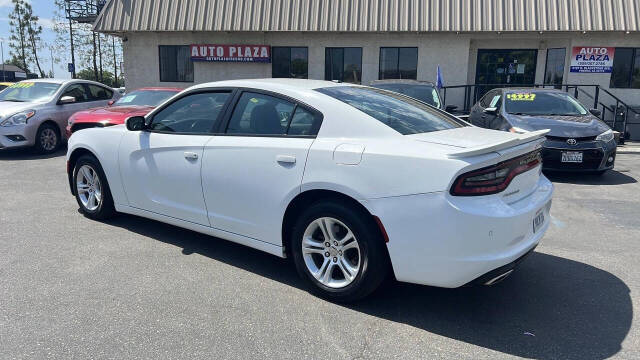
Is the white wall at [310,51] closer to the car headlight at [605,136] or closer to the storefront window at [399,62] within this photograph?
the storefront window at [399,62]

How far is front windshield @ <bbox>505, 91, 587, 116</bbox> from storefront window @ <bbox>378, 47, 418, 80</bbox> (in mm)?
7459

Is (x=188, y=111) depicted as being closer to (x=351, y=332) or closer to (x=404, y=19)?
(x=351, y=332)

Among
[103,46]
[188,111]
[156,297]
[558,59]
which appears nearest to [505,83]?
[558,59]

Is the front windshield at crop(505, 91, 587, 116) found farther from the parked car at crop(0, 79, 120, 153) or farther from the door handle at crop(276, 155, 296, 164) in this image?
the parked car at crop(0, 79, 120, 153)

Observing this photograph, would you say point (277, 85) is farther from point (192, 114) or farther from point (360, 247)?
Result: point (360, 247)

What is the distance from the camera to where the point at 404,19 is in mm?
15414

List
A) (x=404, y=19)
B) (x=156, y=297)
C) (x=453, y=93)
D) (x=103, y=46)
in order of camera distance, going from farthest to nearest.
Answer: (x=103, y=46)
(x=453, y=93)
(x=404, y=19)
(x=156, y=297)

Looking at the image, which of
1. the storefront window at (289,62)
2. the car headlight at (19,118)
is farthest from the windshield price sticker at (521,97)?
the car headlight at (19,118)

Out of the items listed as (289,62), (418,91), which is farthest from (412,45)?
(418,91)

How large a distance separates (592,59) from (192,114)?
15422mm

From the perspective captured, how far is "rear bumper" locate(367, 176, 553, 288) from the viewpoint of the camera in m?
2.90

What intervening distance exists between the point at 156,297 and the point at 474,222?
7.62 feet

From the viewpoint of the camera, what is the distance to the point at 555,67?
54.1 feet

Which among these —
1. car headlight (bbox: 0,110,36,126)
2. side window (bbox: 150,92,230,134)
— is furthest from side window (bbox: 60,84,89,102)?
side window (bbox: 150,92,230,134)
